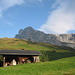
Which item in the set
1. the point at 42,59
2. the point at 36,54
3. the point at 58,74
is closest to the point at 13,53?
the point at 36,54

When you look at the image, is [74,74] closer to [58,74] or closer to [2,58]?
[58,74]

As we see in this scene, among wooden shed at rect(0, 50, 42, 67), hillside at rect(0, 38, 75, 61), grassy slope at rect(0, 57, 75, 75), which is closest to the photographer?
grassy slope at rect(0, 57, 75, 75)

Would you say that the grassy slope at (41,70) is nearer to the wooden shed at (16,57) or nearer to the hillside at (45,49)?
the wooden shed at (16,57)

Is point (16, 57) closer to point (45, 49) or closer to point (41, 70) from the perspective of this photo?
point (41, 70)

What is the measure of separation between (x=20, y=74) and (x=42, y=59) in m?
28.2

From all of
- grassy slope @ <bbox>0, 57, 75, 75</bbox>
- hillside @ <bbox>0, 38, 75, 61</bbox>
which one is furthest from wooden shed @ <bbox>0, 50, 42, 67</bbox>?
hillside @ <bbox>0, 38, 75, 61</bbox>

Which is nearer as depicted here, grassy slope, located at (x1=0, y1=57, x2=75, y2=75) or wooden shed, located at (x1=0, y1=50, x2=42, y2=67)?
grassy slope, located at (x1=0, y1=57, x2=75, y2=75)

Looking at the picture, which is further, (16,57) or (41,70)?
(16,57)

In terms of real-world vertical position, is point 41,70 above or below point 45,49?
below

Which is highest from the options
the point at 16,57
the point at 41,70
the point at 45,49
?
the point at 45,49

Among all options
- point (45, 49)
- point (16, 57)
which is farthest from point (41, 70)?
point (45, 49)

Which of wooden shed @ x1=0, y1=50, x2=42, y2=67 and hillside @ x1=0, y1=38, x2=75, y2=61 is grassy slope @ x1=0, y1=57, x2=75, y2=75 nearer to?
wooden shed @ x1=0, y1=50, x2=42, y2=67

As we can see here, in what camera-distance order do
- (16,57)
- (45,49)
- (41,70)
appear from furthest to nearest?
(45,49) → (16,57) → (41,70)

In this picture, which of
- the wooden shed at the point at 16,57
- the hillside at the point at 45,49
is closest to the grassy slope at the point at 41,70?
the wooden shed at the point at 16,57
